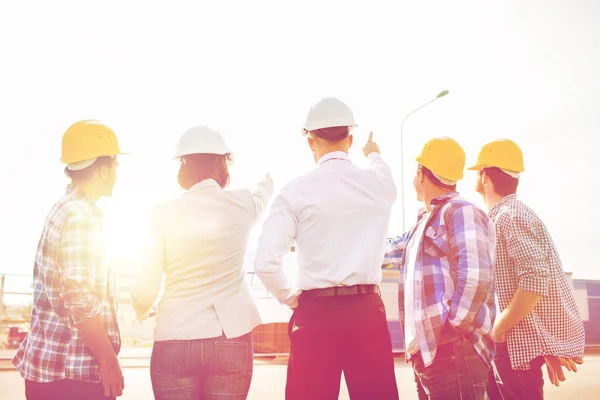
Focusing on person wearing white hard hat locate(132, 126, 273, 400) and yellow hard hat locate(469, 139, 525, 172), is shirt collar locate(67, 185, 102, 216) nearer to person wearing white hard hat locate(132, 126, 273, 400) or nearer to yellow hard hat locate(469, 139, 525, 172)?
person wearing white hard hat locate(132, 126, 273, 400)

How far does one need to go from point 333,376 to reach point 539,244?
5.61 feet

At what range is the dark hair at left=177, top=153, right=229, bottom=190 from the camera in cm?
311

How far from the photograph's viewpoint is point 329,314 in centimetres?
274

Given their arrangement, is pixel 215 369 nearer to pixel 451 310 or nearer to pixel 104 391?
pixel 104 391

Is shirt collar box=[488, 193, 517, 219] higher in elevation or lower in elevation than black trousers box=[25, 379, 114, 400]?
higher

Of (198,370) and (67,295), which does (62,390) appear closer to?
(67,295)

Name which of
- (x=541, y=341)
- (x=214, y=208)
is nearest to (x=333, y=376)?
(x=214, y=208)

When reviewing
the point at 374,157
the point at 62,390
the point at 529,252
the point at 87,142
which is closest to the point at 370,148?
the point at 374,157

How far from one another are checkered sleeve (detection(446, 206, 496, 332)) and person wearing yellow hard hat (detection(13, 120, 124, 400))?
1810 mm

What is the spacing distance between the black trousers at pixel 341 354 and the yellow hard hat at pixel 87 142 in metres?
1.40

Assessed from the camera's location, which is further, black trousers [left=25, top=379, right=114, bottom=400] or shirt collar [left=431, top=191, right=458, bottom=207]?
shirt collar [left=431, top=191, right=458, bottom=207]

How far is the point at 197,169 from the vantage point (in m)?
3.11

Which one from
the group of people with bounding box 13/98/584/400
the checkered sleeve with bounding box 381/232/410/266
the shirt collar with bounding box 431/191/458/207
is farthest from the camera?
the checkered sleeve with bounding box 381/232/410/266

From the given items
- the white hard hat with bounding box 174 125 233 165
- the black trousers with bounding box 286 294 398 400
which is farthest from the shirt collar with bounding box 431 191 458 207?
the white hard hat with bounding box 174 125 233 165
